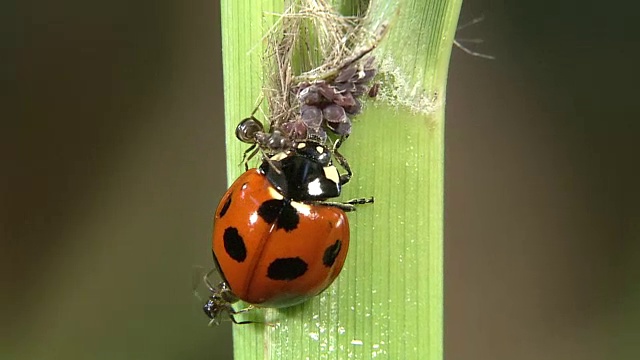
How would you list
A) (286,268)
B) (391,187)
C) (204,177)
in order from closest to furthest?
(391,187) < (286,268) < (204,177)

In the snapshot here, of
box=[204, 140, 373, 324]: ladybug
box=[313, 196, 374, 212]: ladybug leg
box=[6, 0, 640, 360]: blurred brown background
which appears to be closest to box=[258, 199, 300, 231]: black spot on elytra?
box=[204, 140, 373, 324]: ladybug

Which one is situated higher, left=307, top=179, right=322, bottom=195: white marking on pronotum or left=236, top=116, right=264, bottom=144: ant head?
left=236, top=116, right=264, bottom=144: ant head

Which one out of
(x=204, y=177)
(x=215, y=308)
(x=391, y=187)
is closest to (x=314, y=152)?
(x=391, y=187)

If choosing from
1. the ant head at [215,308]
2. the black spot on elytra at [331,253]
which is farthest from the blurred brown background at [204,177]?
the black spot on elytra at [331,253]

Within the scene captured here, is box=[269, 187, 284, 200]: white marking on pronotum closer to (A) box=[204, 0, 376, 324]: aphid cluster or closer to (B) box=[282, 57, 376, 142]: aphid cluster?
(A) box=[204, 0, 376, 324]: aphid cluster

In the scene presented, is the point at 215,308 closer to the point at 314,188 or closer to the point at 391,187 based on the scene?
the point at 314,188

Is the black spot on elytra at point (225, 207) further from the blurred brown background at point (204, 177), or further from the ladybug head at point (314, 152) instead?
the blurred brown background at point (204, 177)

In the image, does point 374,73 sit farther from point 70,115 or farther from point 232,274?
point 70,115
